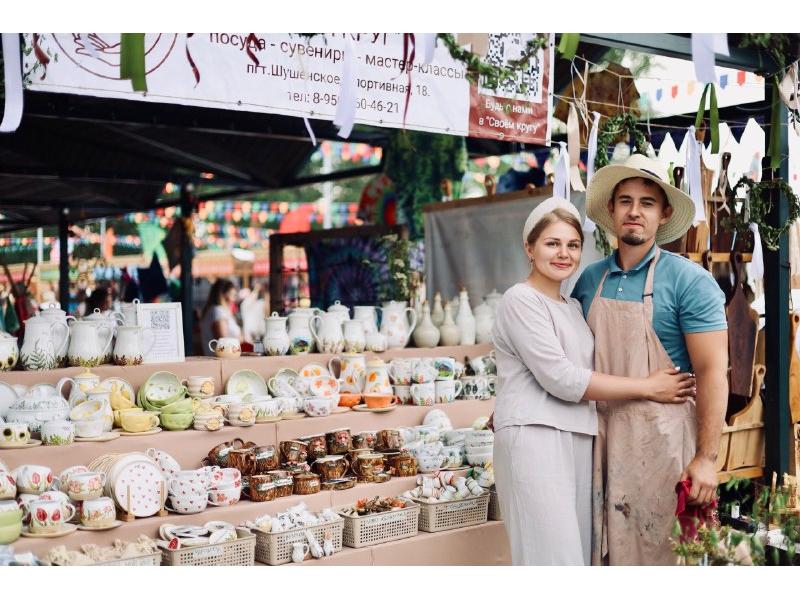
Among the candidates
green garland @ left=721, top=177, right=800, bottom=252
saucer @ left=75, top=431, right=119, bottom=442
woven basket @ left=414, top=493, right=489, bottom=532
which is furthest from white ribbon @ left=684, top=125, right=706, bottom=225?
saucer @ left=75, top=431, right=119, bottom=442

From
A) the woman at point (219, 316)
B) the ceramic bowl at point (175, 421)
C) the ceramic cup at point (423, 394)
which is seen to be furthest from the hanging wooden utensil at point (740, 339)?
the woman at point (219, 316)

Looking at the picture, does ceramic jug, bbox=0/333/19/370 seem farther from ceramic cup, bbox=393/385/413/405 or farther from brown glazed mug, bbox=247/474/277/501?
ceramic cup, bbox=393/385/413/405

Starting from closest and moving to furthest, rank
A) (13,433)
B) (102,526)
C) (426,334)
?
1. (102,526)
2. (13,433)
3. (426,334)

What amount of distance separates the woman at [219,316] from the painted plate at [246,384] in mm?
4160

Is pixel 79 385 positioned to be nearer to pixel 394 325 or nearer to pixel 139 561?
pixel 139 561

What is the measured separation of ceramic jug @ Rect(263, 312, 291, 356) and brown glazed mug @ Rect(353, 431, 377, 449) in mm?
592

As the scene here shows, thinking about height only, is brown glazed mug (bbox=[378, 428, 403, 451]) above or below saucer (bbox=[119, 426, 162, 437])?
below

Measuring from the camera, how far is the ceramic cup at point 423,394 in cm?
407

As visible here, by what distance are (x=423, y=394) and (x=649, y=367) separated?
63.8 inches

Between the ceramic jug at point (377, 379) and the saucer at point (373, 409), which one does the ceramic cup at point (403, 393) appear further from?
the saucer at point (373, 409)

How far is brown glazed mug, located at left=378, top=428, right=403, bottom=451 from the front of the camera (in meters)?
3.73

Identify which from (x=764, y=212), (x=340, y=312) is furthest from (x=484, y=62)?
(x=764, y=212)

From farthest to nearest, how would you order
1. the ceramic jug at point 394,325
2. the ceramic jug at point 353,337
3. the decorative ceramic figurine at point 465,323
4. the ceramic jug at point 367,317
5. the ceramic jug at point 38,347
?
the decorative ceramic figurine at point 465,323 → the ceramic jug at point 394,325 → the ceramic jug at point 367,317 → the ceramic jug at point 353,337 → the ceramic jug at point 38,347

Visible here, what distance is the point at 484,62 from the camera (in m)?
3.60
